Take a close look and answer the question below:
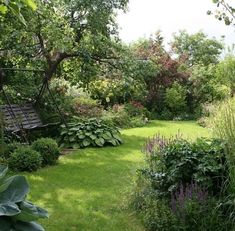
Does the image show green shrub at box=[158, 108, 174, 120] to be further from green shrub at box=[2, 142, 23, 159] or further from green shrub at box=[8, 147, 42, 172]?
green shrub at box=[8, 147, 42, 172]

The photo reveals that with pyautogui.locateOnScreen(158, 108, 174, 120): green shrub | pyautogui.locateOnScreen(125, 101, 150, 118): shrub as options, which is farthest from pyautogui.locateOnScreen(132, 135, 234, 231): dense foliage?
pyautogui.locateOnScreen(158, 108, 174, 120): green shrub

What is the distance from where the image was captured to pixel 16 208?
1.78m

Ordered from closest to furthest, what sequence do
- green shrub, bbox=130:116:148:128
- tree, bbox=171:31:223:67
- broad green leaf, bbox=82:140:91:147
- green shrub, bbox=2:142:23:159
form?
green shrub, bbox=2:142:23:159, broad green leaf, bbox=82:140:91:147, green shrub, bbox=130:116:148:128, tree, bbox=171:31:223:67

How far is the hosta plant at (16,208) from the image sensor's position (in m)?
1.76

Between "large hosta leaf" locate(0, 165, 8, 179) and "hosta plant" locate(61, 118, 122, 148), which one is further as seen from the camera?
"hosta plant" locate(61, 118, 122, 148)

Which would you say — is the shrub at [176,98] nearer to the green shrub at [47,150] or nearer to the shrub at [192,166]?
the green shrub at [47,150]

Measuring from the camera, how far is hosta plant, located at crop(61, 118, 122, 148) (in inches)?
394

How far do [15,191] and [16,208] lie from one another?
14 centimetres

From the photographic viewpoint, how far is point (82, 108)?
42.4ft

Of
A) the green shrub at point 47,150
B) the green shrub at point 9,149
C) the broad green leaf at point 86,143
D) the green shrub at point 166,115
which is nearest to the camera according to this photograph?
the green shrub at point 9,149

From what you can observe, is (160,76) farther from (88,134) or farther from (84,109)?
(88,134)

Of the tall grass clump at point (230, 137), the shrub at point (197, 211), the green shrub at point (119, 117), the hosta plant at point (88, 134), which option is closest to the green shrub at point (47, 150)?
the hosta plant at point (88, 134)

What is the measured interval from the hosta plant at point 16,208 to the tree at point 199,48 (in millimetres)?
25220

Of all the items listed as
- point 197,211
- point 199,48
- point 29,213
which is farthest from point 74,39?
point 199,48
